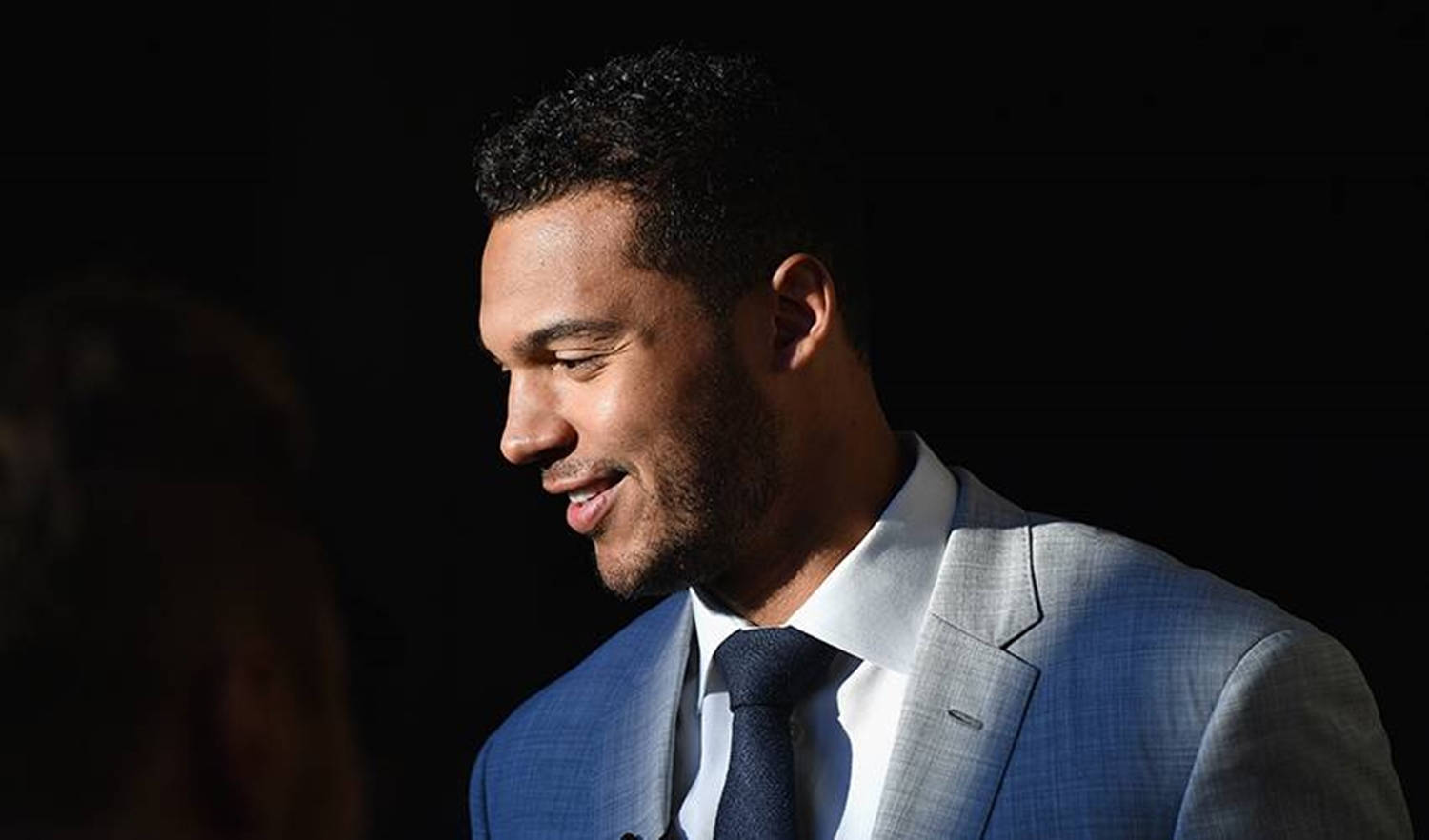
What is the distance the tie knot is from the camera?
2217 millimetres

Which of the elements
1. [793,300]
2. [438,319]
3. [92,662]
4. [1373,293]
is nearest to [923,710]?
[793,300]

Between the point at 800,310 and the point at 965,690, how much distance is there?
1.51 ft

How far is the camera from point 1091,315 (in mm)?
4141

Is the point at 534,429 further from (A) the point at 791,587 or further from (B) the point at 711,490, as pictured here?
(A) the point at 791,587

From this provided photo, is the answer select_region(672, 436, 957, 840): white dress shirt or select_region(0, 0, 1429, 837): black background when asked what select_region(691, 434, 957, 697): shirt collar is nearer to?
select_region(672, 436, 957, 840): white dress shirt

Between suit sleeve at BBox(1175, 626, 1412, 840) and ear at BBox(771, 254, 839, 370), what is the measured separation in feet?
1.86

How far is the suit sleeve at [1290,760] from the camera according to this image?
1.99m

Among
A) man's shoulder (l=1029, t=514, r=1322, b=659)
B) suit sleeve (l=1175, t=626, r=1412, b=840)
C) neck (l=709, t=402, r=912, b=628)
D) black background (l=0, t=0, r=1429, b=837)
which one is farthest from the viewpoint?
black background (l=0, t=0, r=1429, b=837)

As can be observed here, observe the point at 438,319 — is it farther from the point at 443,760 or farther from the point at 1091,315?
the point at 1091,315

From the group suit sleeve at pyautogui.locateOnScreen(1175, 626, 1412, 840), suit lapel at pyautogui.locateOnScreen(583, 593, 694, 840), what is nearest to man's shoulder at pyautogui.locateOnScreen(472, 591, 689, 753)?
suit lapel at pyautogui.locateOnScreen(583, 593, 694, 840)

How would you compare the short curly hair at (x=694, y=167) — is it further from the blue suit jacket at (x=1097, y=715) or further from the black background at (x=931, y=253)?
the black background at (x=931, y=253)

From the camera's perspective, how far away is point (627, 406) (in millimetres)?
2250

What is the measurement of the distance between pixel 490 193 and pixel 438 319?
1525mm

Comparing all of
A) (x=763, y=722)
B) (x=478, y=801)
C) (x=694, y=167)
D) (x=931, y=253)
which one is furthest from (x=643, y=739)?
(x=931, y=253)
